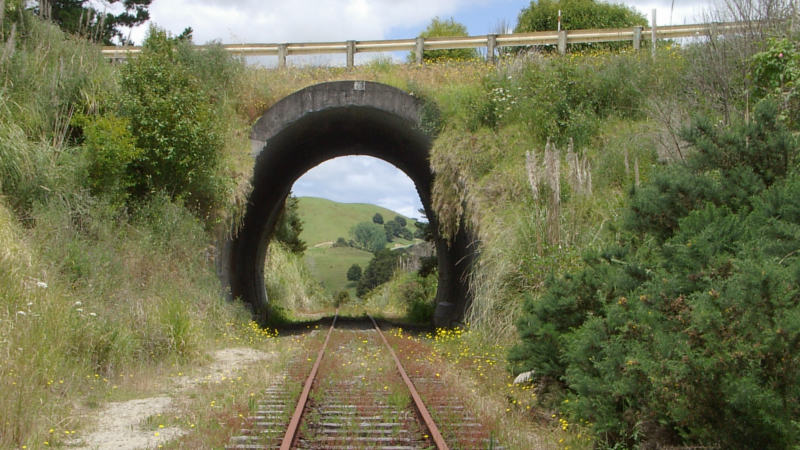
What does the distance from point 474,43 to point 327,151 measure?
5.36 metres

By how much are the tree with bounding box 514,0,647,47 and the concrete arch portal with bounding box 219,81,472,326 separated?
16386 mm

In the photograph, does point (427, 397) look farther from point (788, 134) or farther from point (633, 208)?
point (788, 134)

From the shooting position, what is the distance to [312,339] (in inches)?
592

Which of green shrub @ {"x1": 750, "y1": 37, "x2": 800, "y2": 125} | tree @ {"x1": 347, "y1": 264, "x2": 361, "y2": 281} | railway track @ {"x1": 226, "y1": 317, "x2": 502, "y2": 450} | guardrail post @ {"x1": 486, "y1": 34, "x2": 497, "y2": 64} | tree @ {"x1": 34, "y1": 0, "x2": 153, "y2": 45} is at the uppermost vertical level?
tree @ {"x1": 34, "y1": 0, "x2": 153, "y2": 45}

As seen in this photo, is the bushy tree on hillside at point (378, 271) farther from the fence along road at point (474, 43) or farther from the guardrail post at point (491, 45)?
the guardrail post at point (491, 45)

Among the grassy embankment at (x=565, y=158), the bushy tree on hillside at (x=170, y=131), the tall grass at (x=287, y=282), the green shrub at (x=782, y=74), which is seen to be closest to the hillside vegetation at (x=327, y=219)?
the tall grass at (x=287, y=282)

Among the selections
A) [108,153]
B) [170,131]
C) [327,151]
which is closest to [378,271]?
[327,151]

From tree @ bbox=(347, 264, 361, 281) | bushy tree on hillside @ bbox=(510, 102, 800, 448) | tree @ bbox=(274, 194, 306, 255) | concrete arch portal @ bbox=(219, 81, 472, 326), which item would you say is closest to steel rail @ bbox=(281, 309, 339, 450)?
bushy tree on hillside @ bbox=(510, 102, 800, 448)

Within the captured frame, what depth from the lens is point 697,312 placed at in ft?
14.9

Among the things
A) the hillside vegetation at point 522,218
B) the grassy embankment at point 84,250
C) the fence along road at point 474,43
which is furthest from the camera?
the fence along road at point 474,43

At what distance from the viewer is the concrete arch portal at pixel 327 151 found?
51.2 ft

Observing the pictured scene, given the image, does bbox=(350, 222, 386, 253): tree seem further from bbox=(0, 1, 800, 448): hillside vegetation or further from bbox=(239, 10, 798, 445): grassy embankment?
bbox=(0, 1, 800, 448): hillside vegetation

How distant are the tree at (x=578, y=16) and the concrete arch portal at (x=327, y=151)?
16386 mm

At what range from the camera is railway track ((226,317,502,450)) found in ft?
20.4
